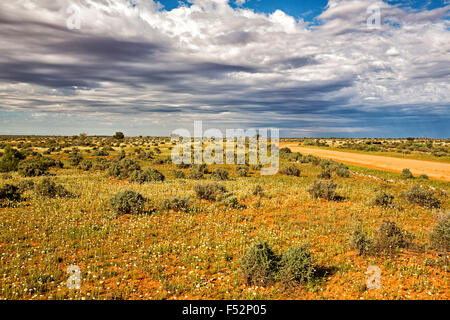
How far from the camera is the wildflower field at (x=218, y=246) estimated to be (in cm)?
702

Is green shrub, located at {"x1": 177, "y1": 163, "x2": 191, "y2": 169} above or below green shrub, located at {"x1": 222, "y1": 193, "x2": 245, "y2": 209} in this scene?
above

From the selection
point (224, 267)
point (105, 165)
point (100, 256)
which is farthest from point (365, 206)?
point (105, 165)

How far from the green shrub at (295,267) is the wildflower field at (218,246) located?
0.03 metres

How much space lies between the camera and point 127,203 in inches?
537

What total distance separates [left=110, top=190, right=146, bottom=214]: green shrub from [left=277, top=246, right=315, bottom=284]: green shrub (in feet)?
28.7

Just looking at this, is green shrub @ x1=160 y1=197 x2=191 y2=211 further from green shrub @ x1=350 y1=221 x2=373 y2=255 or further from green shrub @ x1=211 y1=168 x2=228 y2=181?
green shrub @ x1=211 y1=168 x2=228 y2=181

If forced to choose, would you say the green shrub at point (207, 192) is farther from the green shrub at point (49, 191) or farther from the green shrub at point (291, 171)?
the green shrub at point (291, 171)

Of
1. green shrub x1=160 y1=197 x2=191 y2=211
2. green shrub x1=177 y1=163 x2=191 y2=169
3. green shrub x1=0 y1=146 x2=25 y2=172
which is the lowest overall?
green shrub x1=160 y1=197 x2=191 y2=211

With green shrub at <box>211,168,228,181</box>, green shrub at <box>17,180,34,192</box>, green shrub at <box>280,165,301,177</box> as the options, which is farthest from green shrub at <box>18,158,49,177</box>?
green shrub at <box>280,165,301,177</box>

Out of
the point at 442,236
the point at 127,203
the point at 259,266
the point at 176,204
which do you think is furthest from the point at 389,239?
the point at 127,203

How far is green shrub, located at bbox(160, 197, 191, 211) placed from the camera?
14.3m

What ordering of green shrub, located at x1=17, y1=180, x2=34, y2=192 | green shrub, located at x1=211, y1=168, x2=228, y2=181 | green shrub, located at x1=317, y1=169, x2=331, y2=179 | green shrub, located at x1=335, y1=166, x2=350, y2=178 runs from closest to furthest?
1. green shrub, located at x1=17, y1=180, x2=34, y2=192
2. green shrub, located at x1=211, y1=168, x2=228, y2=181
3. green shrub, located at x1=317, y1=169, x2=331, y2=179
4. green shrub, located at x1=335, y1=166, x2=350, y2=178

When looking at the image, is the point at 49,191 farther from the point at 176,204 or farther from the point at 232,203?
the point at 232,203
